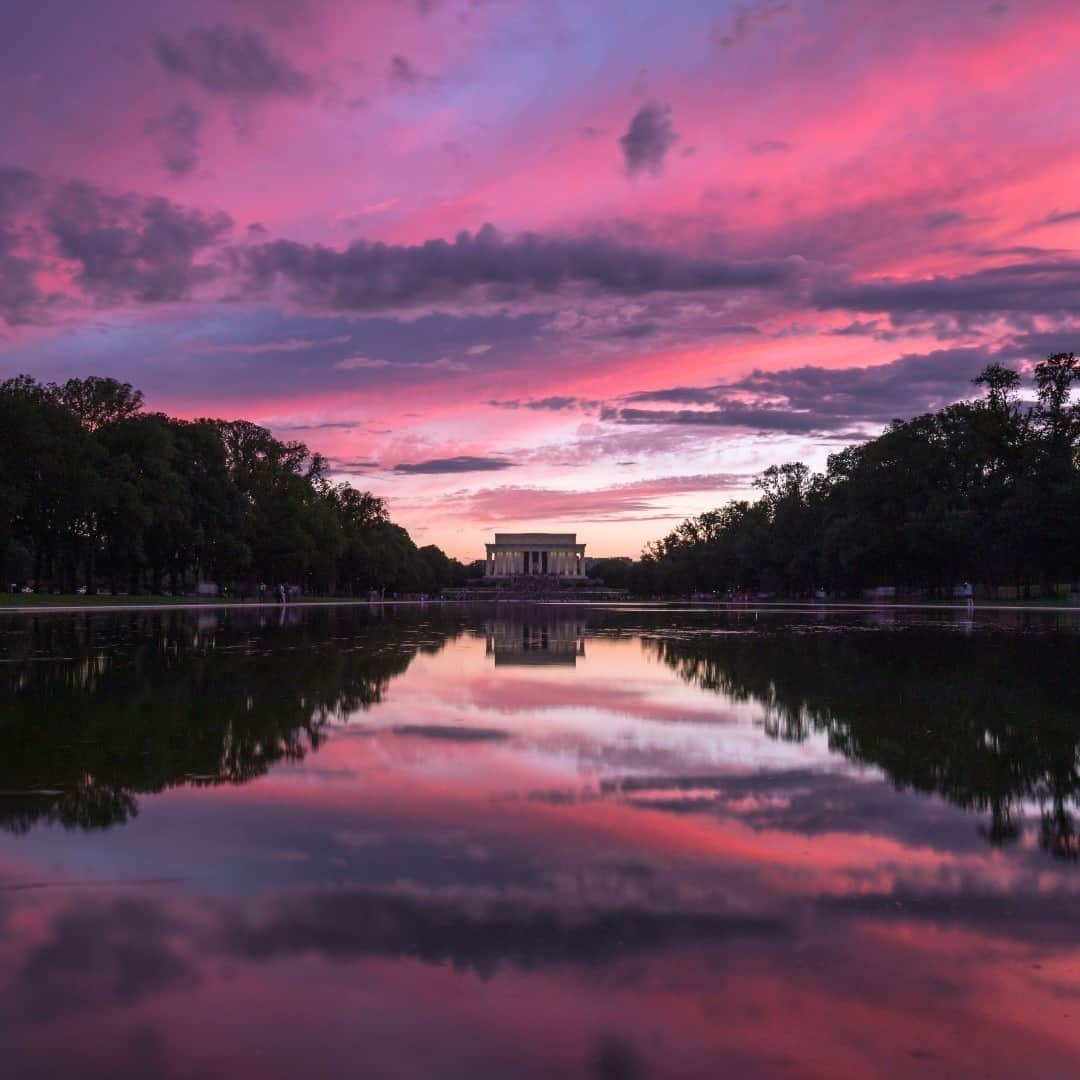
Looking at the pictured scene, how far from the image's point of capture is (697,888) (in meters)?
6.23

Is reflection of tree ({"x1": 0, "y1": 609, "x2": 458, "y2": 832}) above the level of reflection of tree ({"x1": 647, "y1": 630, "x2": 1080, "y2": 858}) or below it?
above

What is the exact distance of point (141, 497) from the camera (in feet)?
218

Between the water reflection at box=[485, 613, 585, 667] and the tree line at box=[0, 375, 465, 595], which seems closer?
the water reflection at box=[485, 613, 585, 667]

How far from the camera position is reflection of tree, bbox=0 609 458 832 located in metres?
8.83

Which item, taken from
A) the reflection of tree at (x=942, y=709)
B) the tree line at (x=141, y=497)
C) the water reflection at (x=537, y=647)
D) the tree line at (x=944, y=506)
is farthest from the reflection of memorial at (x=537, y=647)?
the tree line at (x=944, y=506)

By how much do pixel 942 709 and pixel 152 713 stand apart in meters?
9.82

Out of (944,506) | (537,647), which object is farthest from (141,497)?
(944,506)

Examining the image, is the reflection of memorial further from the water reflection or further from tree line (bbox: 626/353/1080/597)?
tree line (bbox: 626/353/1080/597)

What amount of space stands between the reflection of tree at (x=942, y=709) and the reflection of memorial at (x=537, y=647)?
2.37 metres

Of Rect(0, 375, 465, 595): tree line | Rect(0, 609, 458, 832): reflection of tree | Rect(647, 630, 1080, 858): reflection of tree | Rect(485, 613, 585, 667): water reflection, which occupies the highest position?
Rect(0, 375, 465, 595): tree line

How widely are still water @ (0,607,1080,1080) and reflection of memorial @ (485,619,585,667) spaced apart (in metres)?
10.8

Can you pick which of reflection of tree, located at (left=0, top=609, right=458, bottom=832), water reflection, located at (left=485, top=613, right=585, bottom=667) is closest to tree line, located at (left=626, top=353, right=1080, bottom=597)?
water reflection, located at (left=485, top=613, right=585, bottom=667)

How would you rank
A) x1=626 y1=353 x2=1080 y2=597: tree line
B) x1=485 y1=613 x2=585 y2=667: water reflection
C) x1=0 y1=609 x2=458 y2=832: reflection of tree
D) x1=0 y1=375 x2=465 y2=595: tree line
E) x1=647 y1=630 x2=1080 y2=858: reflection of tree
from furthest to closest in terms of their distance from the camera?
1. x1=626 y1=353 x2=1080 y2=597: tree line
2. x1=0 y1=375 x2=465 y2=595: tree line
3. x1=485 y1=613 x2=585 y2=667: water reflection
4. x1=647 y1=630 x2=1080 y2=858: reflection of tree
5. x1=0 y1=609 x2=458 y2=832: reflection of tree

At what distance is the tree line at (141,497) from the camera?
2355 inches
